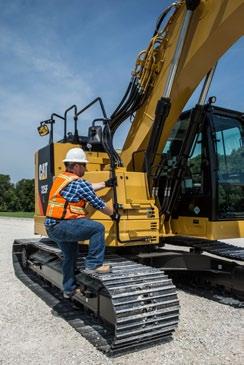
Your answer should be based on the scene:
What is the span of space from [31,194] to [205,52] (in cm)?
7275

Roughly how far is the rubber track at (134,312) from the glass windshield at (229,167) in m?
1.81

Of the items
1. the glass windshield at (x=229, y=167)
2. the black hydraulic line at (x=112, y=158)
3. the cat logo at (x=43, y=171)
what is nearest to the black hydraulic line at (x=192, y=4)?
the glass windshield at (x=229, y=167)

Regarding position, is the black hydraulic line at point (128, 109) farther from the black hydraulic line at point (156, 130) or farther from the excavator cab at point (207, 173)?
the excavator cab at point (207, 173)

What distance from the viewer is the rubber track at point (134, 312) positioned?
4141 millimetres

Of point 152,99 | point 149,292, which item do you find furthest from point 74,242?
point 152,99

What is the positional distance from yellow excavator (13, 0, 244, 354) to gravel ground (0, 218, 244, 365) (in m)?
0.35

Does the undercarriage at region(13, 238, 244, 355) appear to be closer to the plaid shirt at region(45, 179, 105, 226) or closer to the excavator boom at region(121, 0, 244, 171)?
the plaid shirt at region(45, 179, 105, 226)

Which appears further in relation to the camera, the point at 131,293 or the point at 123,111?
the point at 123,111

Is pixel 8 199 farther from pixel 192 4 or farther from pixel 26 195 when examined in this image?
pixel 192 4

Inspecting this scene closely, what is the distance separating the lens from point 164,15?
621cm

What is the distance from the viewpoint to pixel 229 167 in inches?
245

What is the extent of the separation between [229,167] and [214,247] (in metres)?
1.23

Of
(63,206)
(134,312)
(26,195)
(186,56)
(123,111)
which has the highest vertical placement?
(26,195)

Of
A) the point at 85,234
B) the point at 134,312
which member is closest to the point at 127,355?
the point at 134,312
